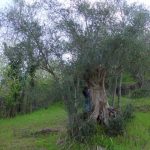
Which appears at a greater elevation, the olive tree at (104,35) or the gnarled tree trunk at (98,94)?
the olive tree at (104,35)

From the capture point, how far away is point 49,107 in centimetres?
Answer: 4197

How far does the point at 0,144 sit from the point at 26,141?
142 centimetres

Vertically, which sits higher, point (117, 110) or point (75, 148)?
point (117, 110)

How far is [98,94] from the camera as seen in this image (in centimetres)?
2328

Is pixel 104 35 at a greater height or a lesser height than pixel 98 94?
greater

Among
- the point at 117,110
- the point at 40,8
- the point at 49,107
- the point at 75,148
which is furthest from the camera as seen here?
the point at 49,107

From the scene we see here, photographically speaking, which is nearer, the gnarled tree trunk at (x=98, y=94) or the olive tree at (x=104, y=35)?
the olive tree at (x=104, y=35)

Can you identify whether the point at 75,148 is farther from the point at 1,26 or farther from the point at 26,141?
the point at 1,26

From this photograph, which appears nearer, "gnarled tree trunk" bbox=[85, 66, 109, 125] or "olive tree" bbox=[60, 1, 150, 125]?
"olive tree" bbox=[60, 1, 150, 125]

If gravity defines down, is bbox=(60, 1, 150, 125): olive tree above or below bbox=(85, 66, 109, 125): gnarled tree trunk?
above

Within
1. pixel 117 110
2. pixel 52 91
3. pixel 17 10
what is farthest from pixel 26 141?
pixel 17 10

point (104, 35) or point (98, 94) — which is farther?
point (98, 94)

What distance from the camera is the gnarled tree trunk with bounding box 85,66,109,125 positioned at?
74.1 ft

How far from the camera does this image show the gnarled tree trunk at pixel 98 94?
2259cm
